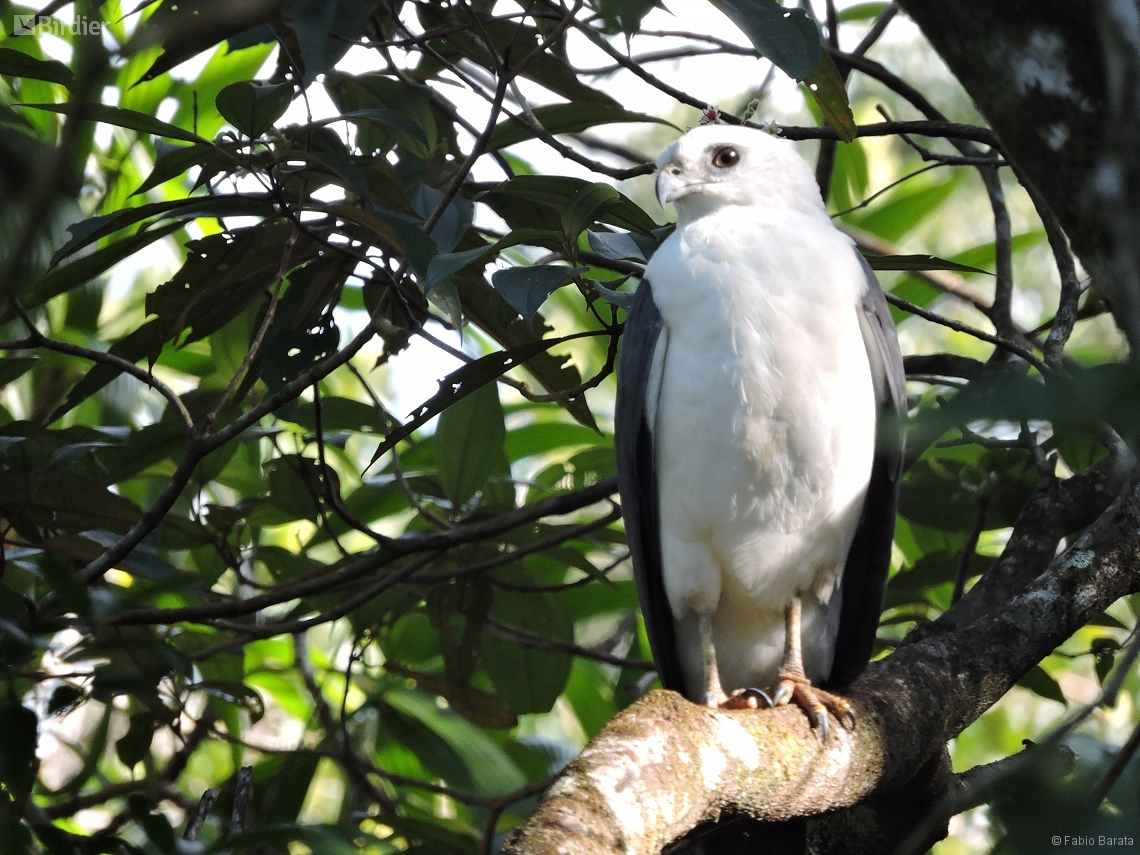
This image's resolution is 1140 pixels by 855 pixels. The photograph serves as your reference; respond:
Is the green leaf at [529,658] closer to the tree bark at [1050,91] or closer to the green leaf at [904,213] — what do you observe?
the green leaf at [904,213]

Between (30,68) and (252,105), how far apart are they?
56 cm

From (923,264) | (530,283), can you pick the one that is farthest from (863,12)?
(530,283)

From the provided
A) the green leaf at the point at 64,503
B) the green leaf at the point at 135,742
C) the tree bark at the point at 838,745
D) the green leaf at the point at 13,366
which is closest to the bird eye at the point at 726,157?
the tree bark at the point at 838,745

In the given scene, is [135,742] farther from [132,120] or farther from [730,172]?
[730,172]

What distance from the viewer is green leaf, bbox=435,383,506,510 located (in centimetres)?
376

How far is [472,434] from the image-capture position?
149 inches

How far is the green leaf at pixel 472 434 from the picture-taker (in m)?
3.76

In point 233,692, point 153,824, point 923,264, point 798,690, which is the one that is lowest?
point 153,824

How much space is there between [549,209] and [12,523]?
1823 mm

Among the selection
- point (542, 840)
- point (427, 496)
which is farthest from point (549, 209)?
point (542, 840)

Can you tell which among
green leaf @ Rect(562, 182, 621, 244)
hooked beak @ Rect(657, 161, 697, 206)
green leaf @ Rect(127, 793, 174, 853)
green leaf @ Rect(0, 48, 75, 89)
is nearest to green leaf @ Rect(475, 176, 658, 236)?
hooked beak @ Rect(657, 161, 697, 206)

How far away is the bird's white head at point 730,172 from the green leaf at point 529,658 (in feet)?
5.22

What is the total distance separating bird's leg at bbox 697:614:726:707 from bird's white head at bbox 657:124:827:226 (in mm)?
1274

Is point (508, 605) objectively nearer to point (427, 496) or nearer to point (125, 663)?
point (427, 496)
